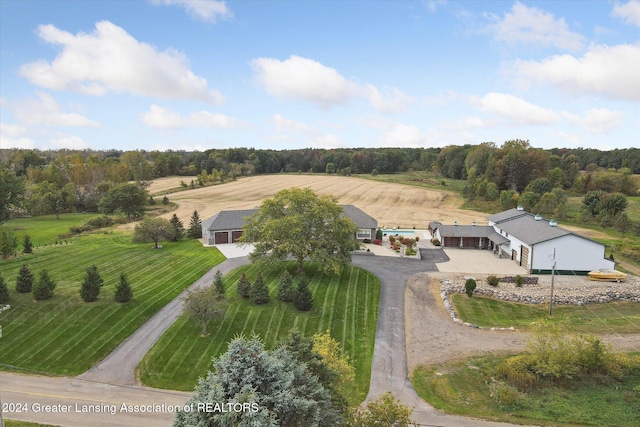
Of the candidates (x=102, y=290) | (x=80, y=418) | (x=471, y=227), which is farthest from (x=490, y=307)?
(x=102, y=290)

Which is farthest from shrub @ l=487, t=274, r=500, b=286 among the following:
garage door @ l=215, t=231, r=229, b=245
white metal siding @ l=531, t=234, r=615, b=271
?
garage door @ l=215, t=231, r=229, b=245

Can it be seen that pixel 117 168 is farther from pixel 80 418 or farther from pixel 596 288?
pixel 596 288

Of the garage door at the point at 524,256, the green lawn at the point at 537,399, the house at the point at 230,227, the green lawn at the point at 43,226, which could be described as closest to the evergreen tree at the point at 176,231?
the house at the point at 230,227

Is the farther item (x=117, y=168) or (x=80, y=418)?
(x=117, y=168)

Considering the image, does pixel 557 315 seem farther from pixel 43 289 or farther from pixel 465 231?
pixel 43 289

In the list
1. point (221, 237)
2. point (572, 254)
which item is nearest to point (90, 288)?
point (221, 237)

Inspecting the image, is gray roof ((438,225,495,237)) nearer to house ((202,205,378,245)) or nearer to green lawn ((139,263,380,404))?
house ((202,205,378,245))
